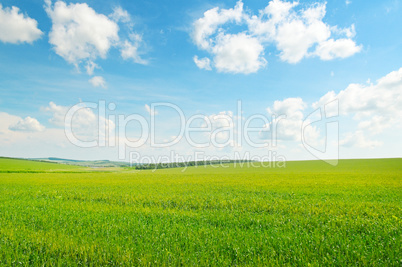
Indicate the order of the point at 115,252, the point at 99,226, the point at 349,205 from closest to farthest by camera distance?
the point at 115,252, the point at 99,226, the point at 349,205

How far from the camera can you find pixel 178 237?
6707 mm

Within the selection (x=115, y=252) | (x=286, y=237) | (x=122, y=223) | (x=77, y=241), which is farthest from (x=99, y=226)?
(x=286, y=237)

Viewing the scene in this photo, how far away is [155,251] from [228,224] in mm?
3136

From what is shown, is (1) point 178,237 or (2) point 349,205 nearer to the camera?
(1) point 178,237

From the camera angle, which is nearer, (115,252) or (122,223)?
(115,252)

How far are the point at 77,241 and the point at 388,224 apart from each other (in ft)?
33.9

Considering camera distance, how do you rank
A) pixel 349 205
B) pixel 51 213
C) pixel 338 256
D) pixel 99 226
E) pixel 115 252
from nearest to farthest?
1. pixel 338 256
2. pixel 115 252
3. pixel 99 226
4. pixel 51 213
5. pixel 349 205

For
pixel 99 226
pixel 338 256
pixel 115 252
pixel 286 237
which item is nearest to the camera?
pixel 338 256

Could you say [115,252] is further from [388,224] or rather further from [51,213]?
[388,224]

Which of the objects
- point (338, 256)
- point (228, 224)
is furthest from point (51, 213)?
point (338, 256)

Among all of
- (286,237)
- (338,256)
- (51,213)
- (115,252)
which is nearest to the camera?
(338,256)

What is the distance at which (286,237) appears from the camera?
20.7ft

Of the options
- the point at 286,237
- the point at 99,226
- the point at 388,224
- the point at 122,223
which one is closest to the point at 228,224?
the point at 286,237

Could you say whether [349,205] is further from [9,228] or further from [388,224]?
[9,228]
